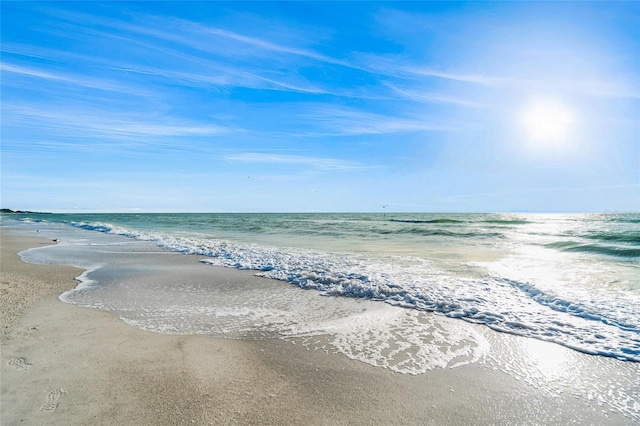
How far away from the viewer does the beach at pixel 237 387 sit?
3.34 m

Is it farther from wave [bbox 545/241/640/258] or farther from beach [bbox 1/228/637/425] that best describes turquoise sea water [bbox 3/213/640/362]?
beach [bbox 1/228/637/425]

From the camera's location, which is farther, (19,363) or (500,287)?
(500,287)

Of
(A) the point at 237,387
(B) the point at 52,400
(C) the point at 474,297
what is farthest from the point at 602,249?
(B) the point at 52,400

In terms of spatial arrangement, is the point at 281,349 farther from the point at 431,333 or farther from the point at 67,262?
the point at 67,262

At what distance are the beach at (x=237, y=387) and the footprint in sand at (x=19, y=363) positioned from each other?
12 millimetres

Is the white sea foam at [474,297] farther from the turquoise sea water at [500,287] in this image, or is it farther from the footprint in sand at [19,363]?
the footprint in sand at [19,363]

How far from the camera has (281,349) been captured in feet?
16.2

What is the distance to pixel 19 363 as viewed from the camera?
4168 mm

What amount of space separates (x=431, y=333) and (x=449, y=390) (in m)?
1.81

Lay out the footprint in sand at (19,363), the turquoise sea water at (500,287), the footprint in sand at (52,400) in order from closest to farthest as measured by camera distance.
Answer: the footprint in sand at (52,400) → the footprint in sand at (19,363) → the turquoise sea water at (500,287)

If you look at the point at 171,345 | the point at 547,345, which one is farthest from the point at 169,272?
the point at 547,345

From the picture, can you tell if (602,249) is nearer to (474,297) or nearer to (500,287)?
(500,287)

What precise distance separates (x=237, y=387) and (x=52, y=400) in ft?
6.08

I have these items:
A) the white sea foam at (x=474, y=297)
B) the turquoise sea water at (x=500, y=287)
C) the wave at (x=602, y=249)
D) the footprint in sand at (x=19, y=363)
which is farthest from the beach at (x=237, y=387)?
the wave at (x=602, y=249)
